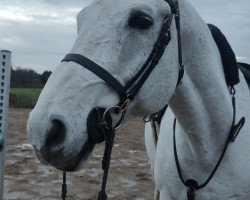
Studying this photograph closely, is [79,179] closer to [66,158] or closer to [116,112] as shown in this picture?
[116,112]

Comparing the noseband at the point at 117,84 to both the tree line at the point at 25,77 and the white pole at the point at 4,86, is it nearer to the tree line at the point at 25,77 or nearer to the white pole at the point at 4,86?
the white pole at the point at 4,86

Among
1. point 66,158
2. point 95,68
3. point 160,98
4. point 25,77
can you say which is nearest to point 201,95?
point 160,98

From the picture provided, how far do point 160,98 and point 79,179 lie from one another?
5116mm

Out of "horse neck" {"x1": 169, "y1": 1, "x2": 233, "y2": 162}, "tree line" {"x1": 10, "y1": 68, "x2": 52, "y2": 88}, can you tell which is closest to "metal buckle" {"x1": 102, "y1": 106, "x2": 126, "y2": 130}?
"horse neck" {"x1": 169, "y1": 1, "x2": 233, "y2": 162}

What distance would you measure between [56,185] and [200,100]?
4.44m

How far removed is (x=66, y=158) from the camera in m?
1.80

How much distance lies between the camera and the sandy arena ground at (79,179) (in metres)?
6.13

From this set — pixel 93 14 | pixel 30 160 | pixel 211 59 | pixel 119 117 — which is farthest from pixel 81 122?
pixel 30 160

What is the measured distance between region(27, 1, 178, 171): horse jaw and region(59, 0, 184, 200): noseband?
0.02 meters

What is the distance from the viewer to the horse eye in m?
1.98

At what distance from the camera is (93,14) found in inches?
79.2

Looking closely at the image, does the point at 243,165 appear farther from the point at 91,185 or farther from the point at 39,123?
the point at 91,185

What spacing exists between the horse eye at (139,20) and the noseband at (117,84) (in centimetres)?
12

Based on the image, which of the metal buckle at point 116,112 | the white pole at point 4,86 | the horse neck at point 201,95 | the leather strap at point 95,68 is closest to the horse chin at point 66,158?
the metal buckle at point 116,112
